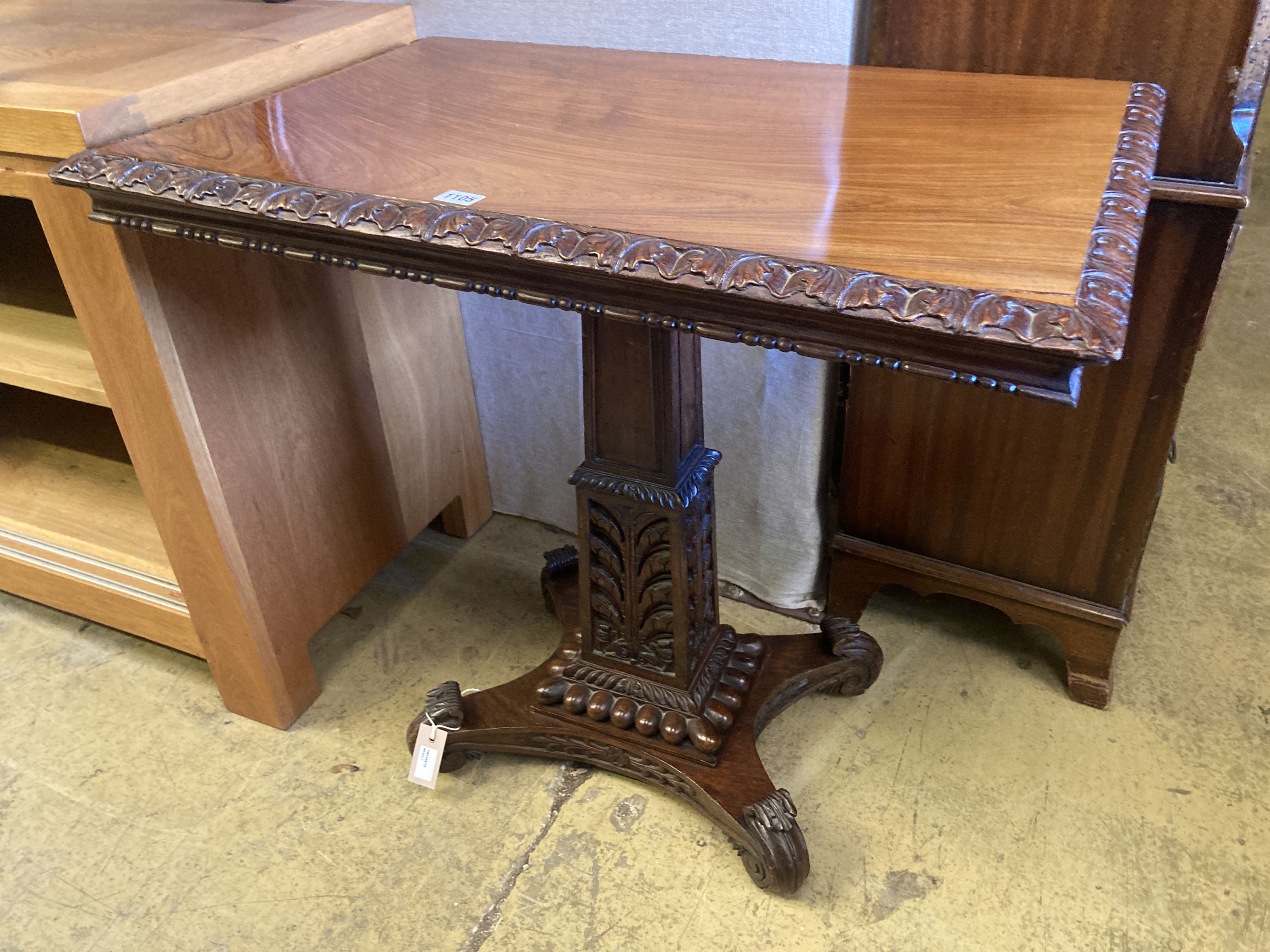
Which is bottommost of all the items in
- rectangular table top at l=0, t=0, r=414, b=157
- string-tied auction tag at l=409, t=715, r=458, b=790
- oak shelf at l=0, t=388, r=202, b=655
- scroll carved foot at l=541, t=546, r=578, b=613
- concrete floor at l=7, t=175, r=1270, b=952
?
concrete floor at l=7, t=175, r=1270, b=952

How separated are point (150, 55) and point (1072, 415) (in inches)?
50.2

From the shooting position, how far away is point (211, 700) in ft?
4.99

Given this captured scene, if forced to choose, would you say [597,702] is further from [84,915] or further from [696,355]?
[84,915]

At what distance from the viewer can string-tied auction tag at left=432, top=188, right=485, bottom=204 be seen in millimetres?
847

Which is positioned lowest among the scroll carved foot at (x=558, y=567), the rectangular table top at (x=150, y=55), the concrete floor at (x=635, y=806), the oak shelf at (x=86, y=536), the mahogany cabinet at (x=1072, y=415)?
the concrete floor at (x=635, y=806)

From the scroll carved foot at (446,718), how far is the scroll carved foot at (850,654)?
523 mm

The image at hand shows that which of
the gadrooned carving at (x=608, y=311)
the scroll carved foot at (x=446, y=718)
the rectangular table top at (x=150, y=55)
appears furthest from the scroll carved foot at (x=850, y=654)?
the rectangular table top at (x=150, y=55)

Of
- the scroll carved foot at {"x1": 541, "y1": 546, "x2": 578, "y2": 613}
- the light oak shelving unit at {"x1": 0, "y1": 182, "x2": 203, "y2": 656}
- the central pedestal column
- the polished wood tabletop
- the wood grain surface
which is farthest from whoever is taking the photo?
the scroll carved foot at {"x1": 541, "y1": 546, "x2": 578, "y2": 613}

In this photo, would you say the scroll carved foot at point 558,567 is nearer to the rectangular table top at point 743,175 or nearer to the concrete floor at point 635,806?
the concrete floor at point 635,806

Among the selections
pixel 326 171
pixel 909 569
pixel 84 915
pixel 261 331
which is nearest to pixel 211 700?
pixel 84 915

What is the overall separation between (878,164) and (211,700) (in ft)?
4.15

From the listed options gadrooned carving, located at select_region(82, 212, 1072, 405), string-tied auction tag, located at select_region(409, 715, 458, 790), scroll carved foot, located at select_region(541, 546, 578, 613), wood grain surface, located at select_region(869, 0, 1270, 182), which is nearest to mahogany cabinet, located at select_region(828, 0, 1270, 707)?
wood grain surface, located at select_region(869, 0, 1270, 182)

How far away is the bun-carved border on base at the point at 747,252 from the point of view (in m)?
0.66

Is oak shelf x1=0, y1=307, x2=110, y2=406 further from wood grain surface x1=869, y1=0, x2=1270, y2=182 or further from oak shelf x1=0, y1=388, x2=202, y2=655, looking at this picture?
wood grain surface x1=869, y1=0, x2=1270, y2=182
